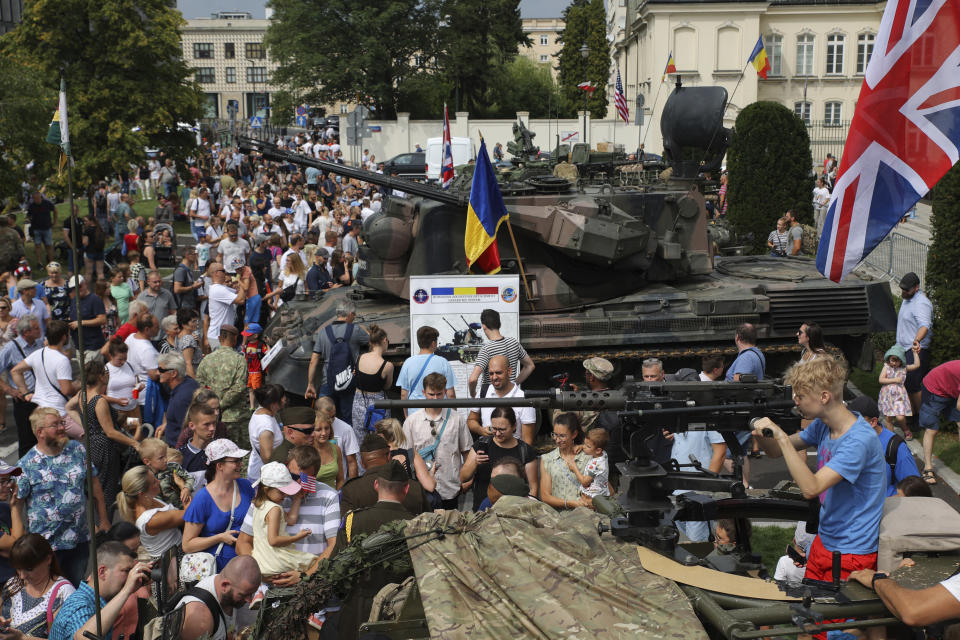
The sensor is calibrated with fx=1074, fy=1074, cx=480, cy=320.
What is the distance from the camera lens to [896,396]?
11.2 metres

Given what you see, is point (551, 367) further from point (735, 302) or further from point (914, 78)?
point (914, 78)

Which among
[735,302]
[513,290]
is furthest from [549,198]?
[735,302]

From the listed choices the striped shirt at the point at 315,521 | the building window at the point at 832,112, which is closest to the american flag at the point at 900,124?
the striped shirt at the point at 315,521

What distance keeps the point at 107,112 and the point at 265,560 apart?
73.2 feet

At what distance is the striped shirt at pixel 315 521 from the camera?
272 inches

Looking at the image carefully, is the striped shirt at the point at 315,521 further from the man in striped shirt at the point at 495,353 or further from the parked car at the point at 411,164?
the parked car at the point at 411,164

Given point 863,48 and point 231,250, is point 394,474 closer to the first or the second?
point 231,250

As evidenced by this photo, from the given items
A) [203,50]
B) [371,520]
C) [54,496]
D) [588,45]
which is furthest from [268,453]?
[203,50]

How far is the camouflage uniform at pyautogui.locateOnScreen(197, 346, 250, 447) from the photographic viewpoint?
10117 millimetres

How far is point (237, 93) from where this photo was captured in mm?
91312

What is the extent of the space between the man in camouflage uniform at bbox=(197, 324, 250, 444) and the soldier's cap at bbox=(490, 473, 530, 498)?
12.7 feet

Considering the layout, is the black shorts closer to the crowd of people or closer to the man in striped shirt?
the crowd of people

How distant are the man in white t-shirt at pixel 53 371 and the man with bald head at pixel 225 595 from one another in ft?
15.4

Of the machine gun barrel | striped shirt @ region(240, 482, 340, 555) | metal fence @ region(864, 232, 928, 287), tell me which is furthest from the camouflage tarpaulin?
metal fence @ region(864, 232, 928, 287)
